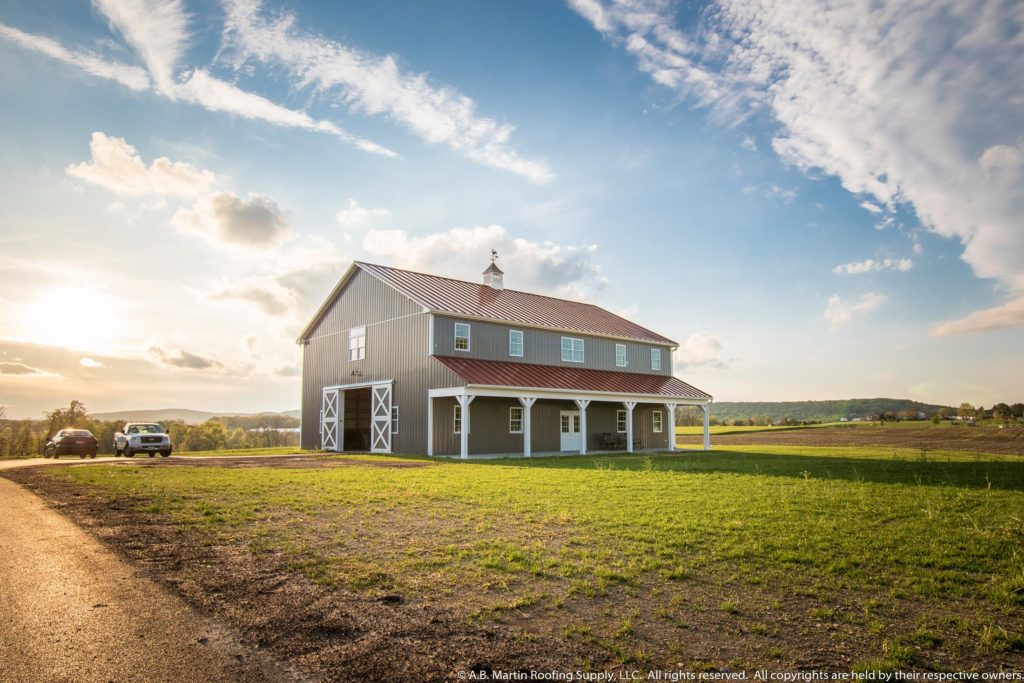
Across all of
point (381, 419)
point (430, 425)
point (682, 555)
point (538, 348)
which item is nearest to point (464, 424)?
point (430, 425)

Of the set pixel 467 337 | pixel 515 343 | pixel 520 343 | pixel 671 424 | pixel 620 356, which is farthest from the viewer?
pixel 620 356

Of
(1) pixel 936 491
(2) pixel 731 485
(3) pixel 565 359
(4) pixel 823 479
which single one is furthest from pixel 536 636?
(3) pixel 565 359

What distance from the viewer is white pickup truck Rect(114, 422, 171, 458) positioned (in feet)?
87.2

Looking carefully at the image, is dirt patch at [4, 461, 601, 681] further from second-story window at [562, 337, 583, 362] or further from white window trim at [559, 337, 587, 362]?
second-story window at [562, 337, 583, 362]

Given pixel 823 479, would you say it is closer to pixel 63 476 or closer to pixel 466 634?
pixel 466 634

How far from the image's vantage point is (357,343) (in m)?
30.5

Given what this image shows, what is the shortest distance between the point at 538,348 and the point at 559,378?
107 inches

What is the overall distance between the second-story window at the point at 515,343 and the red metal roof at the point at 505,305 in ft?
2.02

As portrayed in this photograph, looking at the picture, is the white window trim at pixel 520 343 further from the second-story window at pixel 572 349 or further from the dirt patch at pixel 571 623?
the dirt patch at pixel 571 623

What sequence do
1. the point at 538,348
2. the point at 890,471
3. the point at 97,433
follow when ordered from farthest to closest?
1. the point at 97,433
2. the point at 538,348
3. the point at 890,471

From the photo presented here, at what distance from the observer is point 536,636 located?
15.8ft

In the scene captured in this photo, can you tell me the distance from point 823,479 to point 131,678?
14.7m

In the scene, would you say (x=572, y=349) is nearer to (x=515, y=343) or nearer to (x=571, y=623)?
(x=515, y=343)

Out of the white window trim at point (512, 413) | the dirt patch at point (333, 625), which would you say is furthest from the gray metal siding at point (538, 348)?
the dirt patch at point (333, 625)
